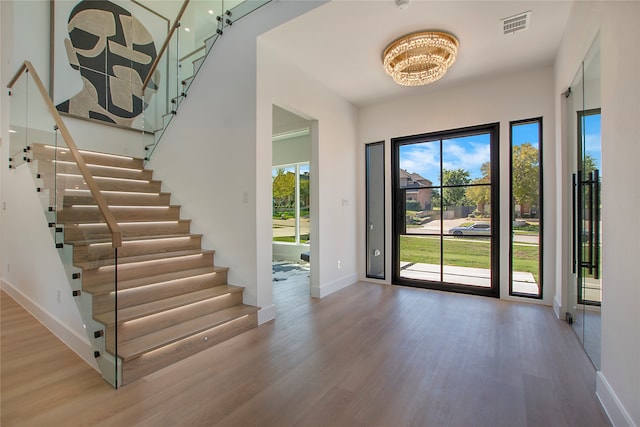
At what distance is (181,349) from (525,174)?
4.87 meters

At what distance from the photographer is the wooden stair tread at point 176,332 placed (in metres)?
2.32

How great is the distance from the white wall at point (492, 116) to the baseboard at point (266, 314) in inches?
92.8

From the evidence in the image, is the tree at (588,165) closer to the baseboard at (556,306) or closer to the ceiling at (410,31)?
the ceiling at (410,31)

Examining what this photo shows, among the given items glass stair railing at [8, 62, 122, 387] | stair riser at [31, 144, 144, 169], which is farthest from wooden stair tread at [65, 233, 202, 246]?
stair riser at [31, 144, 144, 169]

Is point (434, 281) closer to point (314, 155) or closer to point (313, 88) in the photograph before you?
point (314, 155)

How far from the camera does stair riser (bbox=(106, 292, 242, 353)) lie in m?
2.49

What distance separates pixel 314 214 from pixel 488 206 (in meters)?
2.74

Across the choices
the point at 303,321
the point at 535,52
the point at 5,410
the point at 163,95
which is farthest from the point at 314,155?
the point at 5,410

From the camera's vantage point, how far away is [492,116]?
4305 mm

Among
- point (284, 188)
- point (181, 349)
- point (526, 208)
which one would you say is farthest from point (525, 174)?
point (284, 188)

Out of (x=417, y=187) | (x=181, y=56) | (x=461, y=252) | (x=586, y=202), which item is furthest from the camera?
(x=417, y=187)

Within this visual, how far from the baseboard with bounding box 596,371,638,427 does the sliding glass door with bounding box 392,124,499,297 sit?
2.52 m

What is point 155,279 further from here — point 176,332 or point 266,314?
point 266,314

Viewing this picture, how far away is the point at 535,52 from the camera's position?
3.60 meters
